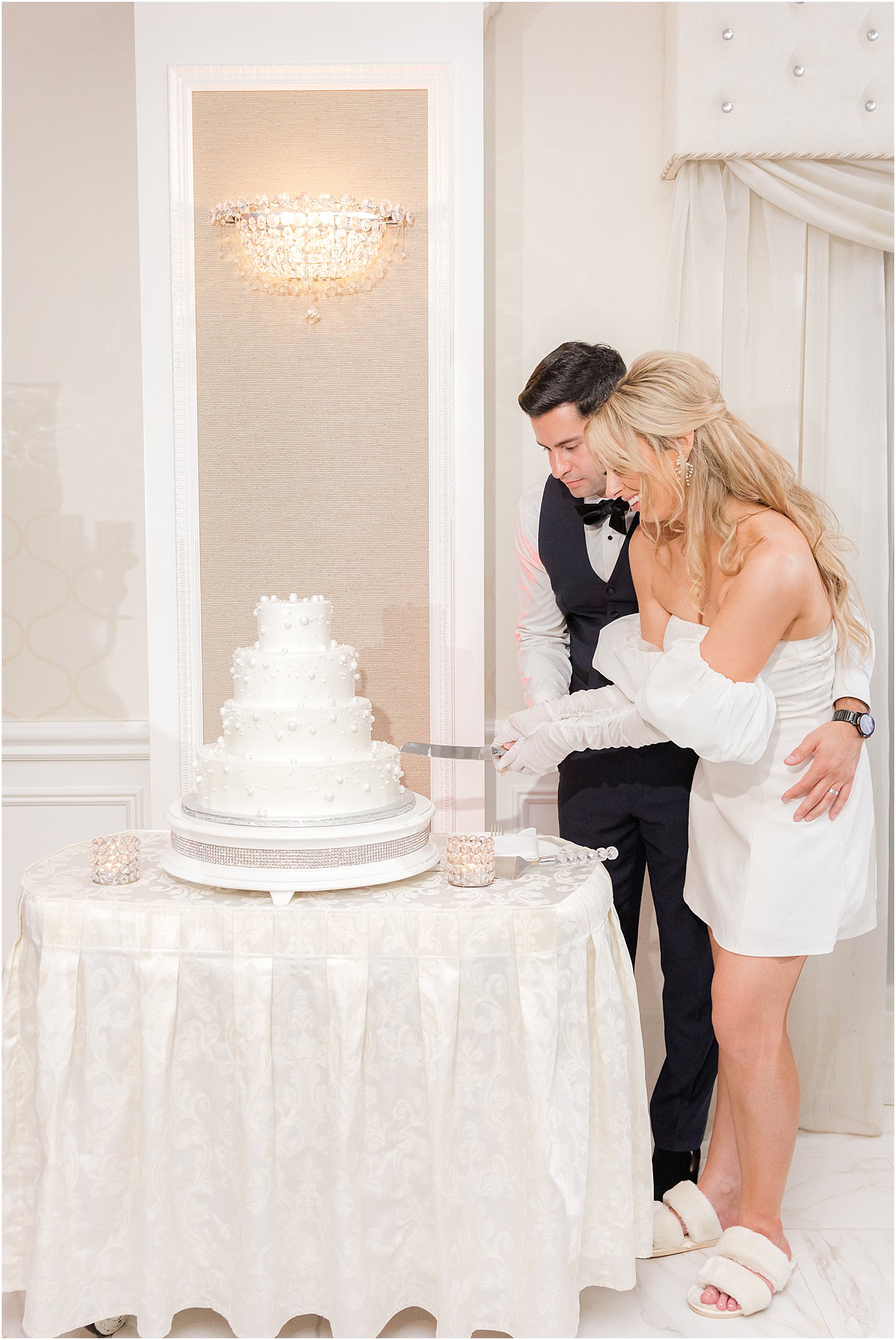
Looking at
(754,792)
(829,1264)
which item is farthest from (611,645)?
(829,1264)

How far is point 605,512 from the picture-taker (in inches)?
96.6

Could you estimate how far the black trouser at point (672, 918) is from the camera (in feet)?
7.95

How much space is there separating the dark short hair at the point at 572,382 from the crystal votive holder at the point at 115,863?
1302 mm

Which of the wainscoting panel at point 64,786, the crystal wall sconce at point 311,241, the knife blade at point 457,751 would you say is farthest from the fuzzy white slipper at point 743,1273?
the crystal wall sconce at point 311,241

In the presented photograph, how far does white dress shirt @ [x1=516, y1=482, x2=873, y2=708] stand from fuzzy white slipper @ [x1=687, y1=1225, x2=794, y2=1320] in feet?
4.07

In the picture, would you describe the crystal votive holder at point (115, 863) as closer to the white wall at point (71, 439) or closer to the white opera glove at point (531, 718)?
the white opera glove at point (531, 718)

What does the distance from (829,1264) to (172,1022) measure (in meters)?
1.57

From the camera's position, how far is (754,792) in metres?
2.08

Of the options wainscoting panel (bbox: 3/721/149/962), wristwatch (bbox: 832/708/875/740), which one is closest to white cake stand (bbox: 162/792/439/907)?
wristwatch (bbox: 832/708/875/740)

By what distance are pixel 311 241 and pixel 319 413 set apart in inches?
18.0

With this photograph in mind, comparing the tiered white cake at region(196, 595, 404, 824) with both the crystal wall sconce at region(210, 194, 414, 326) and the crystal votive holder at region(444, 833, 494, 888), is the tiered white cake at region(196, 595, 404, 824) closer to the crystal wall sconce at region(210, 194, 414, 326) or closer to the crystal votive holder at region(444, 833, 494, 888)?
the crystal votive holder at region(444, 833, 494, 888)

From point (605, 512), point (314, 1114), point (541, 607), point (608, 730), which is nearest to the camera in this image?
point (314, 1114)

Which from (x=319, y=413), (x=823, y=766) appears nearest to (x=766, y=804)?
(x=823, y=766)

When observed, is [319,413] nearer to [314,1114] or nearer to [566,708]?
[566,708]
